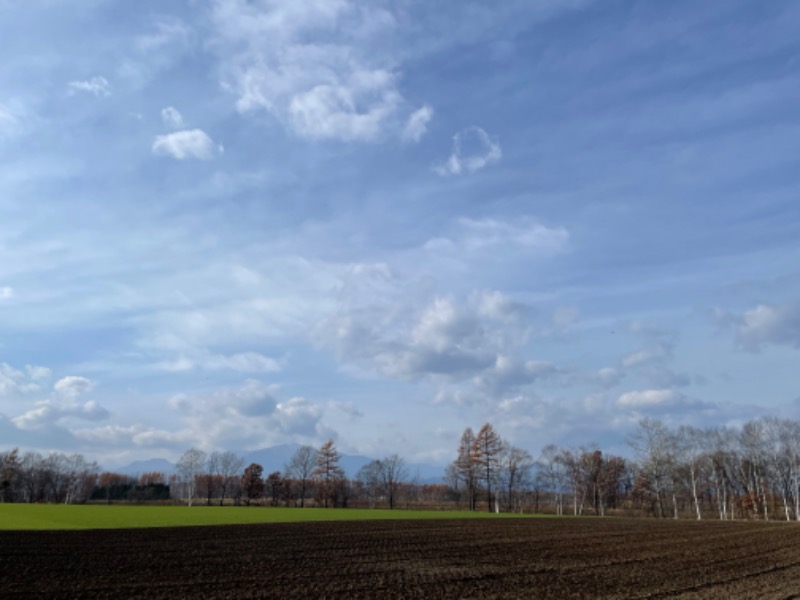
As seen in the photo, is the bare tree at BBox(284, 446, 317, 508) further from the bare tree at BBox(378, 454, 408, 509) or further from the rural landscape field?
the rural landscape field

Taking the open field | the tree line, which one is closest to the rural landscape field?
the open field

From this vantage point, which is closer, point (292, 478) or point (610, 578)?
point (610, 578)

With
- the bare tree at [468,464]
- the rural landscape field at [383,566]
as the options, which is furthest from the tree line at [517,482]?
the rural landscape field at [383,566]

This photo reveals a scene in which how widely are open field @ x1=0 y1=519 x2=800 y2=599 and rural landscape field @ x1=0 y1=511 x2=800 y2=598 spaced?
2.2 inches

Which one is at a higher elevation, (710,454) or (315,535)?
(710,454)

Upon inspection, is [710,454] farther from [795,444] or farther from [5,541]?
[5,541]

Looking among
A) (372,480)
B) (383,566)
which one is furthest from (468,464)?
(383,566)

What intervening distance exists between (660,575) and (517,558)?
7.53m

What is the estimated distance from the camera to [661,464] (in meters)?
103

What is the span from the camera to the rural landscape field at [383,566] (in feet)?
67.8

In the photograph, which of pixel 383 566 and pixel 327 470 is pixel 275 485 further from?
pixel 383 566

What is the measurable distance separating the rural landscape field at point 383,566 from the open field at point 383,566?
2.2 inches

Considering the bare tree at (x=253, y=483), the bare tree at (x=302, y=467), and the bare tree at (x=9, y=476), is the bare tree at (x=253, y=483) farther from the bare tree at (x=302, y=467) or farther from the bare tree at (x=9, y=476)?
the bare tree at (x=9, y=476)

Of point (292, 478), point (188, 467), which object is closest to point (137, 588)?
point (292, 478)
